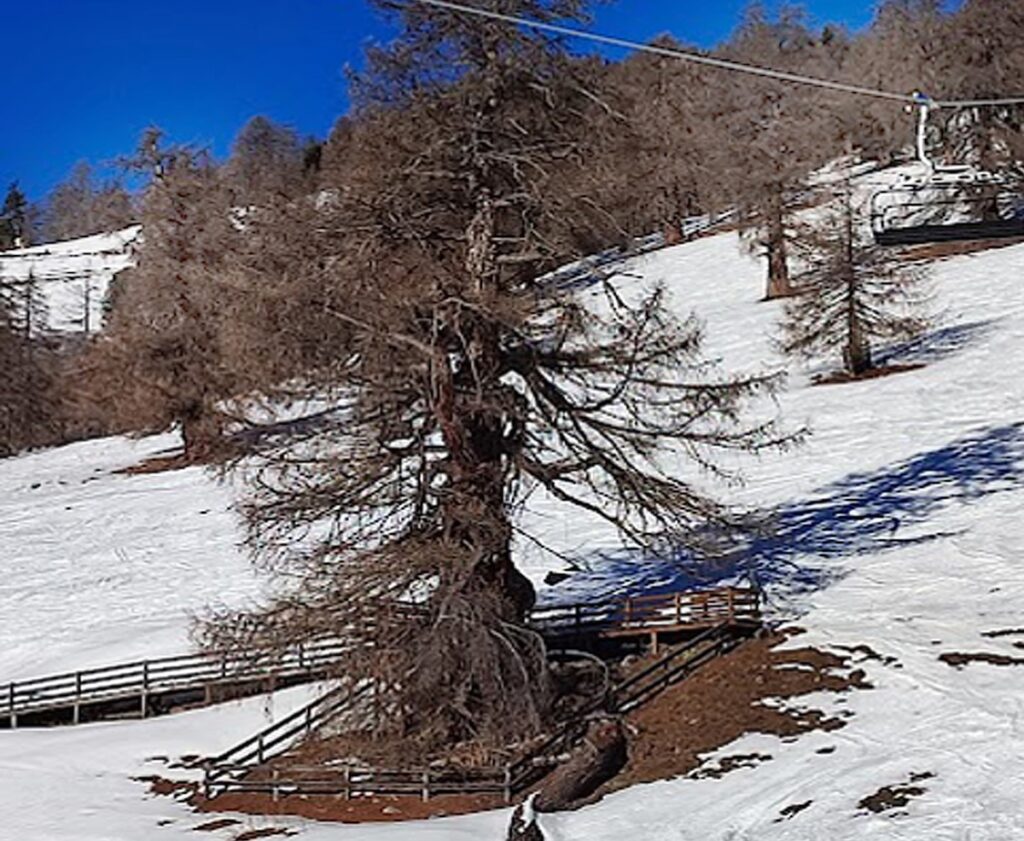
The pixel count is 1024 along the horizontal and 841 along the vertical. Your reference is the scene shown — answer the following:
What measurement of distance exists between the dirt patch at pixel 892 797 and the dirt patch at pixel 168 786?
371 inches

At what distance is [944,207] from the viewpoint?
4066 cm

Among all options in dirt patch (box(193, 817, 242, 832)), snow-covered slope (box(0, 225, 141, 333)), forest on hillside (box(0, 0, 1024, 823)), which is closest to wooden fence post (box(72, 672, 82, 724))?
forest on hillside (box(0, 0, 1024, 823))

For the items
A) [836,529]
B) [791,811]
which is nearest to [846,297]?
[836,529]

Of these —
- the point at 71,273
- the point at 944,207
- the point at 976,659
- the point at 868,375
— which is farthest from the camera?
the point at 71,273

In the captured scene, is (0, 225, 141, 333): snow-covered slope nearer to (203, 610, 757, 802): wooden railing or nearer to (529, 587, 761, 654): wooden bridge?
(529, 587, 761, 654): wooden bridge

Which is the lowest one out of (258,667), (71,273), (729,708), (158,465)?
(729,708)

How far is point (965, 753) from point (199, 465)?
3252cm

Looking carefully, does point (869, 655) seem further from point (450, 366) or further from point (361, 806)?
point (361, 806)

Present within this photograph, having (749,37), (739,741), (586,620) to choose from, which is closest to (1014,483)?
(586,620)

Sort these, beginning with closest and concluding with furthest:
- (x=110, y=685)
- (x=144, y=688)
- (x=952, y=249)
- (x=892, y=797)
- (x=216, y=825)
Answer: (x=892, y=797) → (x=216, y=825) → (x=144, y=688) → (x=110, y=685) → (x=952, y=249)

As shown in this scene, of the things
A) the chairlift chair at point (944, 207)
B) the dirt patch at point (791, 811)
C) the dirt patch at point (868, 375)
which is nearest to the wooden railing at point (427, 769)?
the dirt patch at point (791, 811)

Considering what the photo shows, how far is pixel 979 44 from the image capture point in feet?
159

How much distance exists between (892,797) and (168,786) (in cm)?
1032

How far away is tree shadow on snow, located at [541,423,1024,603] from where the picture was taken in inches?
920
